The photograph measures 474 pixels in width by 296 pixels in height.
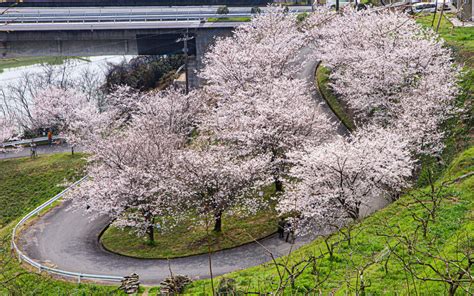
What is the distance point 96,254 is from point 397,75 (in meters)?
16.6

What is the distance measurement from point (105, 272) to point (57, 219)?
293 inches

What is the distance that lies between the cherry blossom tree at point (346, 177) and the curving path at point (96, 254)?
171 cm

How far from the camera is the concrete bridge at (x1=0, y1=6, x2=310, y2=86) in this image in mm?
42281

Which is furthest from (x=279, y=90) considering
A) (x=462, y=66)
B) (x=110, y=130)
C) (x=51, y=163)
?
(x=51, y=163)

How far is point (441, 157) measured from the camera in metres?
21.8

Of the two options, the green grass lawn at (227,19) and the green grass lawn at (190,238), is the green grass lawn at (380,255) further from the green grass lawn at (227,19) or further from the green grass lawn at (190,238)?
the green grass lawn at (227,19)

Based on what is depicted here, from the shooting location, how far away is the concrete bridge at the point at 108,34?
42.3 meters

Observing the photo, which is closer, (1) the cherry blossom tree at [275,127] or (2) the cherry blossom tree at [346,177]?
(2) the cherry blossom tree at [346,177]

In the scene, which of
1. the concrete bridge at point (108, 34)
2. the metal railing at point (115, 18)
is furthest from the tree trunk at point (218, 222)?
the metal railing at point (115, 18)

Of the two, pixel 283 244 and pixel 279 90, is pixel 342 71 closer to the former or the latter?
pixel 279 90

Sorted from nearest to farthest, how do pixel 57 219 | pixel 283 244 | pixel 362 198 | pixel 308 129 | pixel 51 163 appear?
pixel 362 198 → pixel 283 244 → pixel 308 129 → pixel 57 219 → pixel 51 163

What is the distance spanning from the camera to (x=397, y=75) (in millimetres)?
25594

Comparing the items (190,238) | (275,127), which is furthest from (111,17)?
(190,238)

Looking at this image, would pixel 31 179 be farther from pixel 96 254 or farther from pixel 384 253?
pixel 384 253
